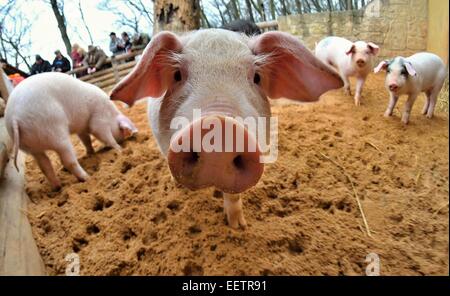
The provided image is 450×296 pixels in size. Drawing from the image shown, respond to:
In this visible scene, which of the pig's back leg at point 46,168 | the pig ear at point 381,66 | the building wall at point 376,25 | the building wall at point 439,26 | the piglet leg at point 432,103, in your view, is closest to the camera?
the building wall at point 439,26

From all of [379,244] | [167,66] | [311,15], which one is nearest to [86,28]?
[167,66]

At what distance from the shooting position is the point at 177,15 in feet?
9.42

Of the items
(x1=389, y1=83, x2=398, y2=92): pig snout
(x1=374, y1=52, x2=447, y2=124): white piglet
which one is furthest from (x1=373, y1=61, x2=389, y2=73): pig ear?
(x1=389, y1=83, x2=398, y2=92): pig snout

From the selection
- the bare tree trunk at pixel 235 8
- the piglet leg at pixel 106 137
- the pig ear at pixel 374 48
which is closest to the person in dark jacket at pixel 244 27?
the bare tree trunk at pixel 235 8

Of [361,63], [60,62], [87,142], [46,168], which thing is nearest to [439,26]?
[361,63]

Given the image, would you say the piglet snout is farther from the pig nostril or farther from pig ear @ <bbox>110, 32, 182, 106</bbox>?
the pig nostril

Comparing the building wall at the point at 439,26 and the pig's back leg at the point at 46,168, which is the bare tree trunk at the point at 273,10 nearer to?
the building wall at the point at 439,26

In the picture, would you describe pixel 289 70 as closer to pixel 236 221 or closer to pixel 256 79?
pixel 256 79

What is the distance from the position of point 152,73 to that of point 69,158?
1.18 meters

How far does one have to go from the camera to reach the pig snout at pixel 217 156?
0.93 m

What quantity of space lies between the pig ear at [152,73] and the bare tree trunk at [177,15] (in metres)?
1.11

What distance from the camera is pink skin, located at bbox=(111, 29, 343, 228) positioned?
1.05 meters

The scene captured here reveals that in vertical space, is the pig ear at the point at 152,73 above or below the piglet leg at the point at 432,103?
above
